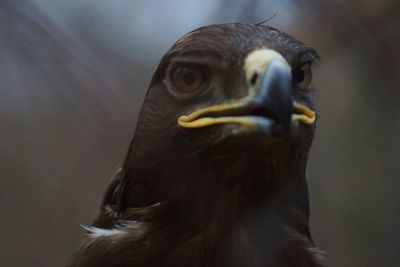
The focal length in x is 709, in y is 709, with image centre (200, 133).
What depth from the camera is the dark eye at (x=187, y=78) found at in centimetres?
118

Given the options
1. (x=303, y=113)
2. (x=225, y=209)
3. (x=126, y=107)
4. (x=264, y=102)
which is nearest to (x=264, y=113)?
(x=264, y=102)

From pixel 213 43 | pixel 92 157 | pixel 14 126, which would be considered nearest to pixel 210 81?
pixel 213 43

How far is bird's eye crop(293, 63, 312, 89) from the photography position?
1.21 metres

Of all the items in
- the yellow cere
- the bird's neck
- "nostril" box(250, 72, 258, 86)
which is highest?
"nostril" box(250, 72, 258, 86)

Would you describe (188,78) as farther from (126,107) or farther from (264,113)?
(126,107)

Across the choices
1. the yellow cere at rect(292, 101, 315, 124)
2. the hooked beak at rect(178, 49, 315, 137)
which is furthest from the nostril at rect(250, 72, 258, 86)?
the yellow cere at rect(292, 101, 315, 124)

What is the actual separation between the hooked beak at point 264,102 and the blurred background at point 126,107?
0.50 metres

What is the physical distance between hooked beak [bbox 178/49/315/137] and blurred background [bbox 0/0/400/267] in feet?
1.64

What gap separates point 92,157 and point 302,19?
65 cm

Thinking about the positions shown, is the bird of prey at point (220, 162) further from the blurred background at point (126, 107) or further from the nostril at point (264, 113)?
the blurred background at point (126, 107)

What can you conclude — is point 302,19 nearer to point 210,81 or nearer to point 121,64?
point 121,64

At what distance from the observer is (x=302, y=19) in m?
1.83

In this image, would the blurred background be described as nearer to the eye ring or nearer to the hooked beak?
the eye ring

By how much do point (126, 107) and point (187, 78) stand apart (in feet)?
1.83
